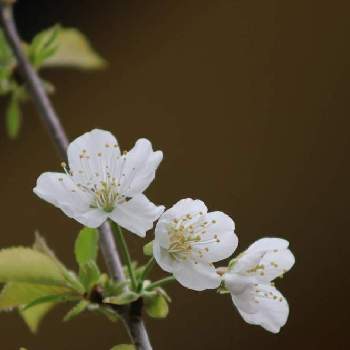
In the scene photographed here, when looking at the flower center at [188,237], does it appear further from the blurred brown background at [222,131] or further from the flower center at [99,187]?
the blurred brown background at [222,131]

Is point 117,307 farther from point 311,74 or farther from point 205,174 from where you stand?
point 311,74

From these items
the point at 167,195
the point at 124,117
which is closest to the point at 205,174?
the point at 167,195

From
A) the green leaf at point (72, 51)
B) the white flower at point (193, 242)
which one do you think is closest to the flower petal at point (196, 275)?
the white flower at point (193, 242)

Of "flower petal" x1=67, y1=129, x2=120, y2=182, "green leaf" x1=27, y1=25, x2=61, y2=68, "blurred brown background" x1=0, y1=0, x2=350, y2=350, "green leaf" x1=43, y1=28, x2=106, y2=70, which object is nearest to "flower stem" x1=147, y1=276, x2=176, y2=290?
"flower petal" x1=67, y1=129, x2=120, y2=182

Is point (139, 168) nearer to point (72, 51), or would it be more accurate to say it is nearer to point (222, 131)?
point (72, 51)

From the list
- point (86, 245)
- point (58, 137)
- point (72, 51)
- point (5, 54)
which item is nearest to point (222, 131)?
point (72, 51)

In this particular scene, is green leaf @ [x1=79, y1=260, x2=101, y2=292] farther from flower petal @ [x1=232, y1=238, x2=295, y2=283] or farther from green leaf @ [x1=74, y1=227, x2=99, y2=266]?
flower petal @ [x1=232, y1=238, x2=295, y2=283]

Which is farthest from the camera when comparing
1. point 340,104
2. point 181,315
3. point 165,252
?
point 340,104
